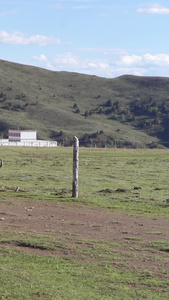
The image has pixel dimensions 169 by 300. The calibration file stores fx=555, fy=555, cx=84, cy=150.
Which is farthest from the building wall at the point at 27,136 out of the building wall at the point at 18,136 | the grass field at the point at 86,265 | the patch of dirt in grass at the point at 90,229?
the patch of dirt in grass at the point at 90,229

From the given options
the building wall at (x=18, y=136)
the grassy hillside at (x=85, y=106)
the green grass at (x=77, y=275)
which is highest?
the grassy hillside at (x=85, y=106)

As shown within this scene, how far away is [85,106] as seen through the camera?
159750mm

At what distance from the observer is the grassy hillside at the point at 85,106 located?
123881mm

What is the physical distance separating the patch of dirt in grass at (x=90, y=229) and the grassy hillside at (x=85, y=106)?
89218 mm

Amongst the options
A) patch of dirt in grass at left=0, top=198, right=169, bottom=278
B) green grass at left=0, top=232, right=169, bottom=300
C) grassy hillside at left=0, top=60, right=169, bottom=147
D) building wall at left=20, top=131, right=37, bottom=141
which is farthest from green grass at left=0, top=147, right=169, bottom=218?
grassy hillside at left=0, top=60, right=169, bottom=147

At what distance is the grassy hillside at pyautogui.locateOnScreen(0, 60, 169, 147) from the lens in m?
124

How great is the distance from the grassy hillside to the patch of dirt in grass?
8922cm

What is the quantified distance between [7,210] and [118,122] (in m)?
130

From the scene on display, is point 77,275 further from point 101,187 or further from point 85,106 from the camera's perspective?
point 85,106

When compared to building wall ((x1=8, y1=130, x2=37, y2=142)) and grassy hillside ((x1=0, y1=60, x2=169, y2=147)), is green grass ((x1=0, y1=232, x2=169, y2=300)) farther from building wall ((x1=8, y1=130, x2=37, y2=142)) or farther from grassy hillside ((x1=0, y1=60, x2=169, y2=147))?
grassy hillside ((x1=0, y1=60, x2=169, y2=147))

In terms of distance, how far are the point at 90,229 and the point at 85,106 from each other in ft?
473

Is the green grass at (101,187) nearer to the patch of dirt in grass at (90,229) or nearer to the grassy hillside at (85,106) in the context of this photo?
the patch of dirt in grass at (90,229)

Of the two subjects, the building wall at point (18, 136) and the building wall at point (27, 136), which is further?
the building wall at point (27, 136)

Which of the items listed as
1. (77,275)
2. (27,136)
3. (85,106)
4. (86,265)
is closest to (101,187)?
(86,265)
